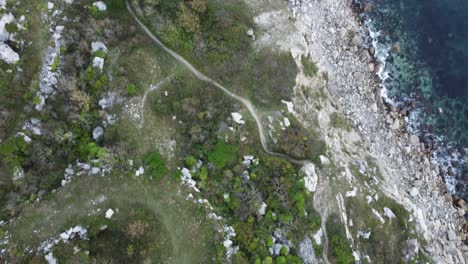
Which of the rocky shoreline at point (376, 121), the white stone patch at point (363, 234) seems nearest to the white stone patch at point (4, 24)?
the rocky shoreline at point (376, 121)

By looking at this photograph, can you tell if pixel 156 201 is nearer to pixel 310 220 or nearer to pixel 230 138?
pixel 230 138

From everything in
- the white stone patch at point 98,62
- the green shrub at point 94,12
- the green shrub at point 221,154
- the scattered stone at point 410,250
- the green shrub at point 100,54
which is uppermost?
the green shrub at point 94,12

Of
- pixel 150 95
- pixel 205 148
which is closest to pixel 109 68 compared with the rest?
pixel 150 95

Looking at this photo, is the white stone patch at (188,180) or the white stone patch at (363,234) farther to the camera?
the white stone patch at (363,234)

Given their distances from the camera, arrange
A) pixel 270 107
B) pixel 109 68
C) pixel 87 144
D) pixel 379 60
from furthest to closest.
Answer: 1. pixel 379 60
2. pixel 270 107
3. pixel 109 68
4. pixel 87 144

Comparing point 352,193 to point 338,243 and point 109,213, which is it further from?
point 109,213

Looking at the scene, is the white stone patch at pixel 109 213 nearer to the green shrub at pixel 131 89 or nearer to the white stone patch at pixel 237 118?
the green shrub at pixel 131 89

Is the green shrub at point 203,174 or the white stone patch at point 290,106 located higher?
the white stone patch at point 290,106
